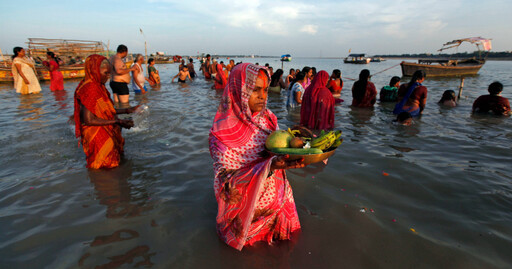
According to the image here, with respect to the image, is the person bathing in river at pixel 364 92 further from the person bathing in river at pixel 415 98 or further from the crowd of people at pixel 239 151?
the crowd of people at pixel 239 151

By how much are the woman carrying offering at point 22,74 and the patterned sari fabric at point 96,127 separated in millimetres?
10222

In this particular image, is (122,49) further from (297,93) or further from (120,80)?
(297,93)

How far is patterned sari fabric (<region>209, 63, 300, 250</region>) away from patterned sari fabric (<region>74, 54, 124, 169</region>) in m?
2.55

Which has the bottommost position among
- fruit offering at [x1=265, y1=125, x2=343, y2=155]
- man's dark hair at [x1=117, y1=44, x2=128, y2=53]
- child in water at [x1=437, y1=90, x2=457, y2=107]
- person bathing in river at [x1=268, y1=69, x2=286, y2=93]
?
child in water at [x1=437, y1=90, x2=457, y2=107]

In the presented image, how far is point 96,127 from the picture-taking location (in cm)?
384

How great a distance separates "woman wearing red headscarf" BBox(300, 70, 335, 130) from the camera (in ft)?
20.8

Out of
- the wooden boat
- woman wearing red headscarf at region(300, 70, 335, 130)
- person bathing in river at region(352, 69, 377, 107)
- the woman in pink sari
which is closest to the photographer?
woman wearing red headscarf at region(300, 70, 335, 130)

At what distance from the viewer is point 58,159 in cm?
464

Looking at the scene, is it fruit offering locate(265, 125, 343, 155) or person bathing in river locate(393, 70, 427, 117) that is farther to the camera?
person bathing in river locate(393, 70, 427, 117)

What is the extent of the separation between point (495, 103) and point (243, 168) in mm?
9624

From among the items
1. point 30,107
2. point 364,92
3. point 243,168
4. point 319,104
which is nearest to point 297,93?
point 319,104

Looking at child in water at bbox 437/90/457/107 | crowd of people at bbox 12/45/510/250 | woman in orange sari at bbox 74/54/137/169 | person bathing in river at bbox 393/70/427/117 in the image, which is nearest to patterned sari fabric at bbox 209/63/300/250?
crowd of people at bbox 12/45/510/250

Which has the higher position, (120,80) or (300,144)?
(120,80)

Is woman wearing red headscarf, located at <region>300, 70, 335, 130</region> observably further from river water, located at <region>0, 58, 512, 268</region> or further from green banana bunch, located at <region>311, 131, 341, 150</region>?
green banana bunch, located at <region>311, 131, 341, 150</region>
